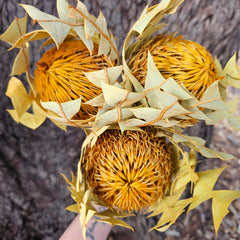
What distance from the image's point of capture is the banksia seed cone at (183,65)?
0.79 feet

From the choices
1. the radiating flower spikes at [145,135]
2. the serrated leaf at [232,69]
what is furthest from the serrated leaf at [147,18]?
the serrated leaf at [232,69]

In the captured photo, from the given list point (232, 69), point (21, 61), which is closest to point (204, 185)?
point (232, 69)

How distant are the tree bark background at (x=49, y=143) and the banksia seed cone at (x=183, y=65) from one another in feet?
0.45

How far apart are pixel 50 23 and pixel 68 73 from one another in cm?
5

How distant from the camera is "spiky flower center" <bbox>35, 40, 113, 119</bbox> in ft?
0.79

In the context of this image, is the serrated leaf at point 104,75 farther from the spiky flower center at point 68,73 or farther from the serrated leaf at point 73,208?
the serrated leaf at point 73,208

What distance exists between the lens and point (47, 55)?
0.25 metres

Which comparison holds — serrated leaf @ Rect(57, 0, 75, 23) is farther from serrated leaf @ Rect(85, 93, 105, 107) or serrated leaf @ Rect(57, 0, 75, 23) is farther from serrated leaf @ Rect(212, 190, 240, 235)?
serrated leaf @ Rect(212, 190, 240, 235)

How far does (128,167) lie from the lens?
0.24 meters

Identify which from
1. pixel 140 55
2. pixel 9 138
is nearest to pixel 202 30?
pixel 140 55

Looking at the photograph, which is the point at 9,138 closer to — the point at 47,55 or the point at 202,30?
the point at 47,55

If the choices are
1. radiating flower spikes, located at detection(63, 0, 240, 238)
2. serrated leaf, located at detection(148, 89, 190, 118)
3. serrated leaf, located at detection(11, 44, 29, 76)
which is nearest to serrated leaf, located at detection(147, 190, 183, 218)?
radiating flower spikes, located at detection(63, 0, 240, 238)

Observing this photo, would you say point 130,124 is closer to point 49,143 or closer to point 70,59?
point 70,59

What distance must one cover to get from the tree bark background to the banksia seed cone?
0.14 meters
